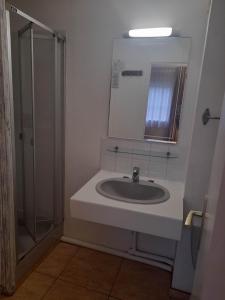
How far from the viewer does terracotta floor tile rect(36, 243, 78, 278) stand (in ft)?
5.81

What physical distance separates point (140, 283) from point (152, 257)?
245mm

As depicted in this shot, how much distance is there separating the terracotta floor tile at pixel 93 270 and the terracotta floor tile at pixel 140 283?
0.07 m

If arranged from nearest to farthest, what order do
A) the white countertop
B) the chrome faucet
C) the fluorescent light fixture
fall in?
the white countertop → the fluorescent light fixture → the chrome faucet

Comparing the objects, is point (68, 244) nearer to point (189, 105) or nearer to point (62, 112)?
point (62, 112)

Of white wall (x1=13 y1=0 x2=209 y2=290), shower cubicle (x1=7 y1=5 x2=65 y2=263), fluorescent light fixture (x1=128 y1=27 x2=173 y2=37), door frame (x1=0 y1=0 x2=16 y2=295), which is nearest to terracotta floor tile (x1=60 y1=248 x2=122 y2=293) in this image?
white wall (x1=13 y1=0 x2=209 y2=290)

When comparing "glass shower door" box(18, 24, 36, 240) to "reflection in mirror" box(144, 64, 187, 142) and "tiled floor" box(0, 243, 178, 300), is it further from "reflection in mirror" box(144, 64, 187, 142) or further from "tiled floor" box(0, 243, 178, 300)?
"reflection in mirror" box(144, 64, 187, 142)

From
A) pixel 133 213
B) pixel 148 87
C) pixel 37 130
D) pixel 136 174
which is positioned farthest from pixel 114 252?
pixel 148 87

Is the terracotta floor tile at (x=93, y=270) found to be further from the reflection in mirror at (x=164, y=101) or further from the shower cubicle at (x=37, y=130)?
the reflection in mirror at (x=164, y=101)

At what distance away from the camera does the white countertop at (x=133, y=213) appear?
1.20 meters

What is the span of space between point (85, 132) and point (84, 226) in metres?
0.91

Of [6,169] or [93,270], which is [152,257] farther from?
[6,169]

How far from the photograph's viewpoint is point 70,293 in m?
1.58

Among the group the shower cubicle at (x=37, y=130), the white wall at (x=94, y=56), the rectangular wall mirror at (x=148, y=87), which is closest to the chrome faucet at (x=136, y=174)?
the rectangular wall mirror at (x=148, y=87)

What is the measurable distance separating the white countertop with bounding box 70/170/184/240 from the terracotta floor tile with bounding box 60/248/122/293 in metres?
0.70
